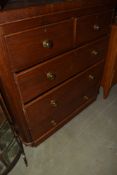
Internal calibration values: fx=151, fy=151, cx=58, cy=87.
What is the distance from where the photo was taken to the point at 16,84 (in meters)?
0.82

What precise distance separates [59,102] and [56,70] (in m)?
0.30

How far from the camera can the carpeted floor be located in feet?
3.76

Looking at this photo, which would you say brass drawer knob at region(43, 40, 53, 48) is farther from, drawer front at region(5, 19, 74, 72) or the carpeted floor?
the carpeted floor

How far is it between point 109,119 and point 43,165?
2.53 ft

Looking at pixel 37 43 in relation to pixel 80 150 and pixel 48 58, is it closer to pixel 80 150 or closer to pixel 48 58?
pixel 48 58

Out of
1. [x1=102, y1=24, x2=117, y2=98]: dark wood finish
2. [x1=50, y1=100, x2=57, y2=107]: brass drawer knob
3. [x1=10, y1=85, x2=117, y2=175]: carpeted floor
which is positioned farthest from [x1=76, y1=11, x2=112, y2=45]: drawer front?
[x1=10, y1=85, x2=117, y2=175]: carpeted floor

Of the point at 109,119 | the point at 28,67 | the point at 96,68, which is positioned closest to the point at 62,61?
the point at 28,67

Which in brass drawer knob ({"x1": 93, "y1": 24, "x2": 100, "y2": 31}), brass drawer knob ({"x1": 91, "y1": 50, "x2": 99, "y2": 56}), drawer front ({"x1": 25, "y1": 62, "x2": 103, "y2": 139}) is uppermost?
brass drawer knob ({"x1": 93, "y1": 24, "x2": 100, "y2": 31})

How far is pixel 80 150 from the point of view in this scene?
1.27 meters

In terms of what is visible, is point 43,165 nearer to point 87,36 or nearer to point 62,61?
point 62,61

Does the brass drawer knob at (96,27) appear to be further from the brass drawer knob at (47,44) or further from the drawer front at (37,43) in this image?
the brass drawer knob at (47,44)

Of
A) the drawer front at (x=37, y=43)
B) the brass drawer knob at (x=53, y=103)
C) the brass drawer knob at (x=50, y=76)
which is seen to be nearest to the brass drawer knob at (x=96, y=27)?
the drawer front at (x=37, y=43)

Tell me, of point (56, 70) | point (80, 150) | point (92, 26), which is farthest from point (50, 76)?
point (80, 150)

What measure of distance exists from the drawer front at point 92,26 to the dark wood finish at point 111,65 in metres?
0.22
